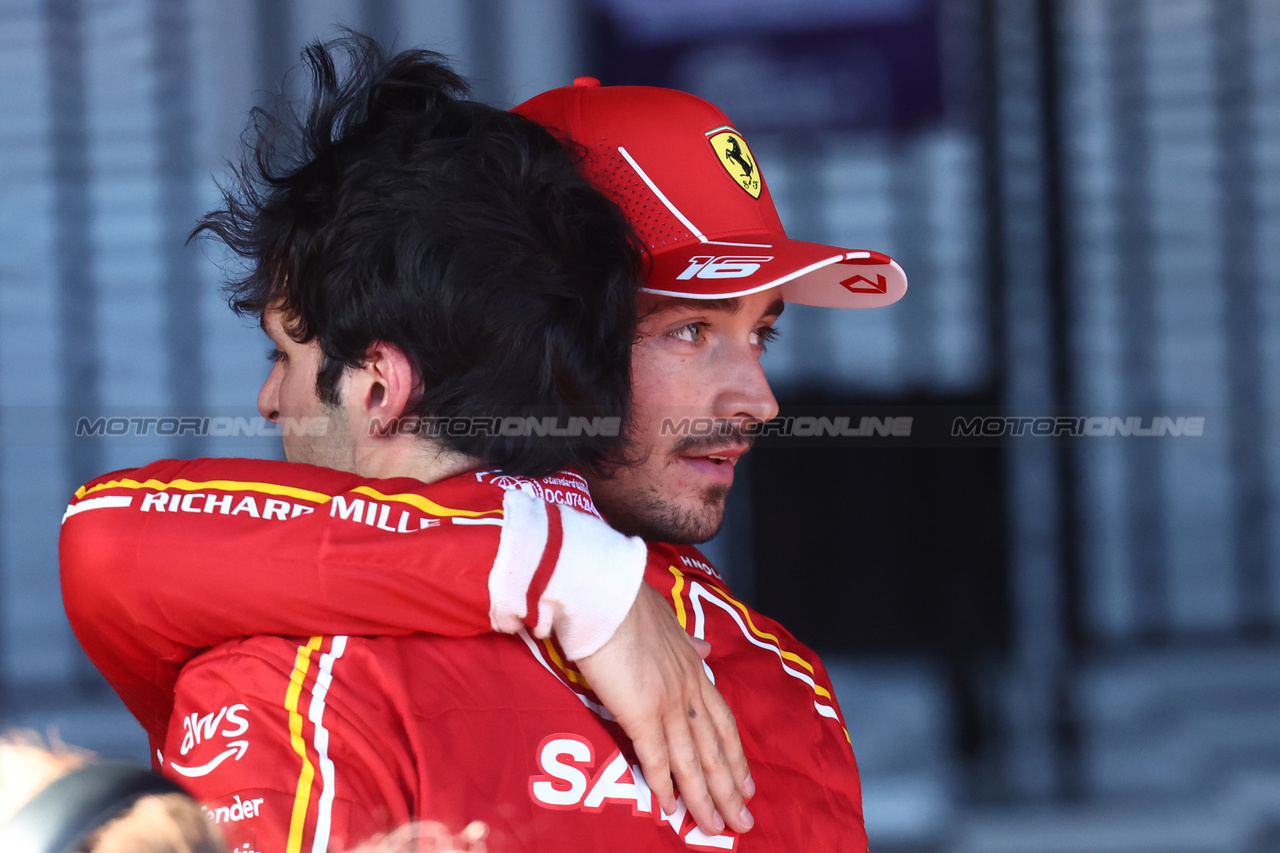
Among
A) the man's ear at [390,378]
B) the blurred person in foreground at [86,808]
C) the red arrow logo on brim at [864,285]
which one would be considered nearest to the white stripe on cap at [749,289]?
the red arrow logo on brim at [864,285]

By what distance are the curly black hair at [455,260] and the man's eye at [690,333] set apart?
0.44 feet

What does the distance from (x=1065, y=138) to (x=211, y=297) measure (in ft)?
7.70

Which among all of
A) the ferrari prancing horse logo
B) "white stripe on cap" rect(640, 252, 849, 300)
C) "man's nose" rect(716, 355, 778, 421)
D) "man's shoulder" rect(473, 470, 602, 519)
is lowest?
"man's shoulder" rect(473, 470, 602, 519)

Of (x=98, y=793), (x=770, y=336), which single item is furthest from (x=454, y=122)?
(x=98, y=793)

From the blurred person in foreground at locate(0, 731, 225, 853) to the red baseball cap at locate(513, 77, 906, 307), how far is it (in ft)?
2.86

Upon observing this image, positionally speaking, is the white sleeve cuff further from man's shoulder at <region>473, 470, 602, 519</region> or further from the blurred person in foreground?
the blurred person in foreground

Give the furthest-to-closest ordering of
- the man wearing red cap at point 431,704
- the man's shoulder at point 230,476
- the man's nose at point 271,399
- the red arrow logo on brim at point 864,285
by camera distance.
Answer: the red arrow logo on brim at point 864,285 < the man's nose at point 271,399 < the man's shoulder at point 230,476 < the man wearing red cap at point 431,704

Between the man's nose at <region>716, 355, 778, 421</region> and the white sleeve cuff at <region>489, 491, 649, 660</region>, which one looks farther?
the man's nose at <region>716, 355, 778, 421</region>

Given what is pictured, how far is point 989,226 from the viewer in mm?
2996

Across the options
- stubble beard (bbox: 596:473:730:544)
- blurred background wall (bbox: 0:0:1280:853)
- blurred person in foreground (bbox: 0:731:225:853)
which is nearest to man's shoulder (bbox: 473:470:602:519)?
stubble beard (bbox: 596:473:730:544)

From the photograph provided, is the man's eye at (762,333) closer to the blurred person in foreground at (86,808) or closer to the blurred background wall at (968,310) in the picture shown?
the blurred person in foreground at (86,808)

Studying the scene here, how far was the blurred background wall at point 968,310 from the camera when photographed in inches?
113

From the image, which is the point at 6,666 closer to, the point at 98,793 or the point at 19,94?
the point at 19,94

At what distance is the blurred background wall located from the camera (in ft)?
9.43
